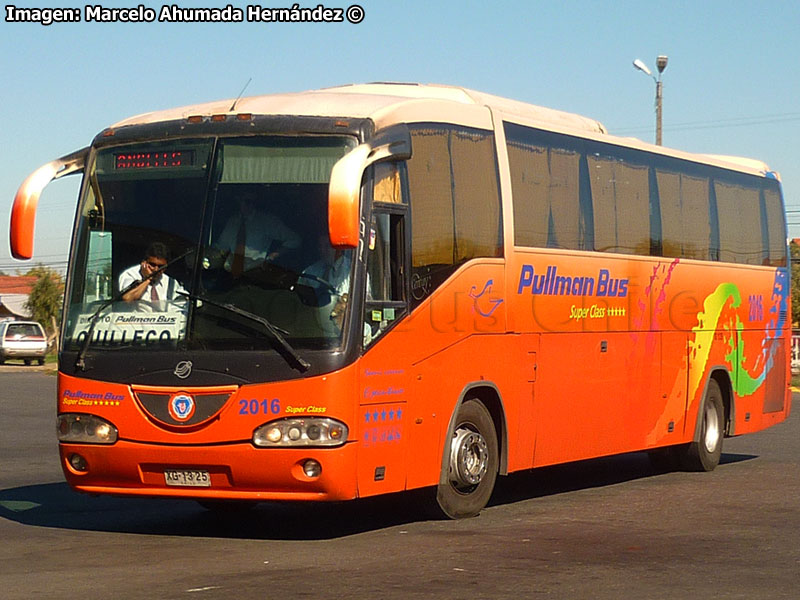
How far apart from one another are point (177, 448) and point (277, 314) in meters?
1.19

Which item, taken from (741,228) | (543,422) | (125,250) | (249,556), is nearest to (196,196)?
(125,250)

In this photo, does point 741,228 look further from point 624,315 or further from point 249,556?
point 249,556

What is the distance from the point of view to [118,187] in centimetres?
1152

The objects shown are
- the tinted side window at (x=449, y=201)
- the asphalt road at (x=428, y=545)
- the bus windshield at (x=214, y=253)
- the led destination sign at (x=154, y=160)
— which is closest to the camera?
the asphalt road at (x=428, y=545)

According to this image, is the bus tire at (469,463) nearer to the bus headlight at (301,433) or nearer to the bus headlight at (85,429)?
the bus headlight at (301,433)

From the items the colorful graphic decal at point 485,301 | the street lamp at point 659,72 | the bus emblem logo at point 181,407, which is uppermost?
the street lamp at point 659,72

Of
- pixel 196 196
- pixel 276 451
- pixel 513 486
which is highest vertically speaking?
pixel 196 196

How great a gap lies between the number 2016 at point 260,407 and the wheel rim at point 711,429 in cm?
790

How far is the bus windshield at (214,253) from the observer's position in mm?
10750

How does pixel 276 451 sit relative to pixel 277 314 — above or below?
below

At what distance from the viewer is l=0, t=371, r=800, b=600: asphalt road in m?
8.94

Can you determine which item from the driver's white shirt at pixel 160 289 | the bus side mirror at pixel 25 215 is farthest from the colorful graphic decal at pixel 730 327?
the bus side mirror at pixel 25 215

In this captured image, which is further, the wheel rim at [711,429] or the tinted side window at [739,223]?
the tinted side window at [739,223]

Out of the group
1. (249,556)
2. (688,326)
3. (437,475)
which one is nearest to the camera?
(249,556)
